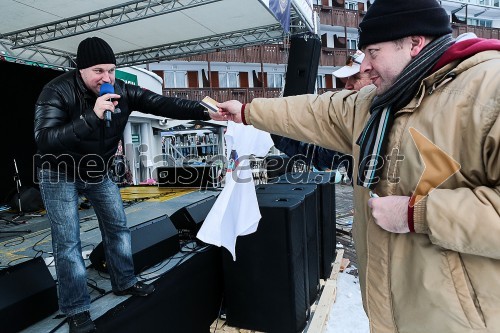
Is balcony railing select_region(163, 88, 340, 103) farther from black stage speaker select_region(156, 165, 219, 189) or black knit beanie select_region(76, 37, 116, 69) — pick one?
black knit beanie select_region(76, 37, 116, 69)

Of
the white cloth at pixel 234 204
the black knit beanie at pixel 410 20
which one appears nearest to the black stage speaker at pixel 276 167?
the white cloth at pixel 234 204

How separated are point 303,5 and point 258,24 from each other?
0.90m

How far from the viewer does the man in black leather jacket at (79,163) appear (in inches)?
73.8

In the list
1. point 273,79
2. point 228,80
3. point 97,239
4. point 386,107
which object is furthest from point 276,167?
point 273,79

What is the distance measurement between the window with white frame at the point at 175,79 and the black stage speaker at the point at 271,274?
19805 mm

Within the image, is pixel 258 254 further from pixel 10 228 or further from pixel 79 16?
pixel 79 16

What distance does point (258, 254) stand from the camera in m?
2.83

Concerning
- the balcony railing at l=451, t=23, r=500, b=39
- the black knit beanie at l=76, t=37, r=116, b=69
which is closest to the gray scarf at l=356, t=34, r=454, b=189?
the black knit beanie at l=76, t=37, r=116, b=69

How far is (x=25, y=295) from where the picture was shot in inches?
80.0

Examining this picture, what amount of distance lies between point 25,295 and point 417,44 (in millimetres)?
2524

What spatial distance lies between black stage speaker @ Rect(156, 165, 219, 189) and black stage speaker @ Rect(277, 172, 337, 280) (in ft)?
8.91

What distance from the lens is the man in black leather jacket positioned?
188cm

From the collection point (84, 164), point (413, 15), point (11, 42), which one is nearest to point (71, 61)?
point (11, 42)

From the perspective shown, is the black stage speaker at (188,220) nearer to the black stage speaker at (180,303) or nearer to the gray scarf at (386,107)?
the black stage speaker at (180,303)
